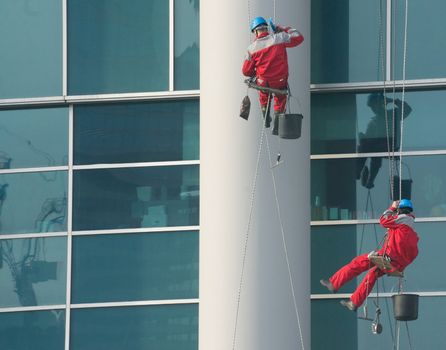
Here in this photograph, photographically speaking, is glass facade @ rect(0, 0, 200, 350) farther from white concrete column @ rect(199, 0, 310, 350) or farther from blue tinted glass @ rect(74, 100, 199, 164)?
white concrete column @ rect(199, 0, 310, 350)

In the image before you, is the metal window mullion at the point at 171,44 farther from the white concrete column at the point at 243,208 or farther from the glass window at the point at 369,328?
the glass window at the point at 369,328

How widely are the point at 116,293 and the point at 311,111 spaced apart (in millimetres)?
3806

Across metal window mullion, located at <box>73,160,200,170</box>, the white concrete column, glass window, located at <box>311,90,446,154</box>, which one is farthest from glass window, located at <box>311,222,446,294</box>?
metal window mullion, located at <box>73,160,200,170</box>

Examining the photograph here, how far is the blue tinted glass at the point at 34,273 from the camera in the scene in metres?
23.4

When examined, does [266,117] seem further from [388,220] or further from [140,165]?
[140,165]

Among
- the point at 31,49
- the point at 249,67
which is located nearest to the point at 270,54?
the point at 249,67

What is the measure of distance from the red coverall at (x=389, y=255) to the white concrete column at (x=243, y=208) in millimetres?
801

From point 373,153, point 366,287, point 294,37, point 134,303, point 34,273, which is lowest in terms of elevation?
point 134,303

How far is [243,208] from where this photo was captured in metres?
21.5

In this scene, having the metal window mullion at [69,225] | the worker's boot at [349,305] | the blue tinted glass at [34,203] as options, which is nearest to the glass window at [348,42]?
the worker's boot at [349,305]

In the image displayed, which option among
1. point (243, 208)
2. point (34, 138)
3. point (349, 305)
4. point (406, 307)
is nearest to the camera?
point (406, 307)

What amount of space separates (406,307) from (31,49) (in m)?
7.14

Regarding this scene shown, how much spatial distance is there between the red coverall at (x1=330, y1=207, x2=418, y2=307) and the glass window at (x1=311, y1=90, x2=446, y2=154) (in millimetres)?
2036

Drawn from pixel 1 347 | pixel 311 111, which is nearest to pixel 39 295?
pixel 1 347
